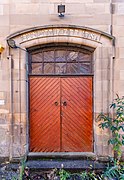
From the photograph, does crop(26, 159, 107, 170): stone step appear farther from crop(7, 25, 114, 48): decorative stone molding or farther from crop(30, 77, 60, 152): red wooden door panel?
crop(7, 25, 114, 48): decorative stone molding

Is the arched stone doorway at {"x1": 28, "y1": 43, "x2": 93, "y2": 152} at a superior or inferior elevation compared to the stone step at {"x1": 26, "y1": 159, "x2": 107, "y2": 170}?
superior

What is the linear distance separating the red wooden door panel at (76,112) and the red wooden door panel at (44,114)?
0.55 feet

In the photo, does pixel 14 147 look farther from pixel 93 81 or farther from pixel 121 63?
pixel 121 63

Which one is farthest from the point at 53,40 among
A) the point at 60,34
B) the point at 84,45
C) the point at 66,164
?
the point at 66,164

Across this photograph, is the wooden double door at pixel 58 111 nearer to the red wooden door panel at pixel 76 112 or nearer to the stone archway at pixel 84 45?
the red wooden door panel at pixel 76 112

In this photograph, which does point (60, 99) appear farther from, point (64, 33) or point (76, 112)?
point (64, 33)

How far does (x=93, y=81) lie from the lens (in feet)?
17.3

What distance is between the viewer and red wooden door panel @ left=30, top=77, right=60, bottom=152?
5309mm

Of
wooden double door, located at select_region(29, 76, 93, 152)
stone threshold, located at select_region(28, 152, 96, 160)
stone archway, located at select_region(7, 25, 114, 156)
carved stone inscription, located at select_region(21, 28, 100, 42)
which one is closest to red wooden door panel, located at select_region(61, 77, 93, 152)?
wooden double door, located at select_region(29, 76, 93, 152)

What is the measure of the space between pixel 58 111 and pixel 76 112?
429 mm

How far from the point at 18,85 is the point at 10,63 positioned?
1.73 ft

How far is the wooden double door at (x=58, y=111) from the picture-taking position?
5.31 meters

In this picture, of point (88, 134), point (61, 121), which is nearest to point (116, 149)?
point (88, 134)

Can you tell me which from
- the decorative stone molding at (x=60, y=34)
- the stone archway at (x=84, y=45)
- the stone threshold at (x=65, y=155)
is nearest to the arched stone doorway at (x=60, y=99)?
the stone threshold at (x=65, y=155)
